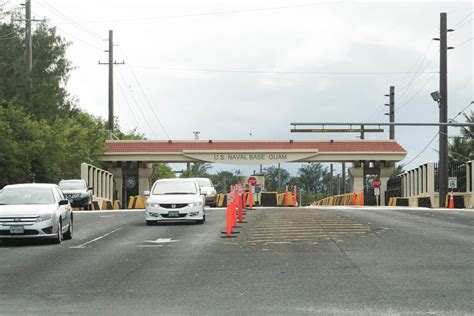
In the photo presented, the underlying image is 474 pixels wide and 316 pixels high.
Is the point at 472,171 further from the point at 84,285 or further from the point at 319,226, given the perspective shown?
the point at 84,285

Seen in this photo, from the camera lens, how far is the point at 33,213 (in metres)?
21.0

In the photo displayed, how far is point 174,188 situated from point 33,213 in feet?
29.3

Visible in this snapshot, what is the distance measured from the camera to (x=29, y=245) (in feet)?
70.1

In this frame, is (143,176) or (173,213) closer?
(173,213)

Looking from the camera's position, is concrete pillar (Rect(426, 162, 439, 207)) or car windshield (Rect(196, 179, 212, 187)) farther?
concrete pillar (Rect(426, 162, 439, 207))

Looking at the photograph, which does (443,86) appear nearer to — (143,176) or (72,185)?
(72,185)

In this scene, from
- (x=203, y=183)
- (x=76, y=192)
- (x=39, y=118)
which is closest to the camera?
(x=76, y=192)

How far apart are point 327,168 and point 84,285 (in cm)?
18158

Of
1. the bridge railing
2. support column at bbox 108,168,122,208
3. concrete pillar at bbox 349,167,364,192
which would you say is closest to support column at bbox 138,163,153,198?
support column at bbox 108,168,122,208

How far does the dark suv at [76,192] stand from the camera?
151 feet

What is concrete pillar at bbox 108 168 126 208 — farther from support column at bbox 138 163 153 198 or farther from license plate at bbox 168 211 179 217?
license plate at bbox 168 211 179 217

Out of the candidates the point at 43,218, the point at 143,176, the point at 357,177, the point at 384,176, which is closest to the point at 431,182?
the point at 384,176

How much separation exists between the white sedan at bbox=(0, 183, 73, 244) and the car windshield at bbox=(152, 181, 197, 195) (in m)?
6.87

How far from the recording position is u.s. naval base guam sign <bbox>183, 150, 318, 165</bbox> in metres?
75.5
